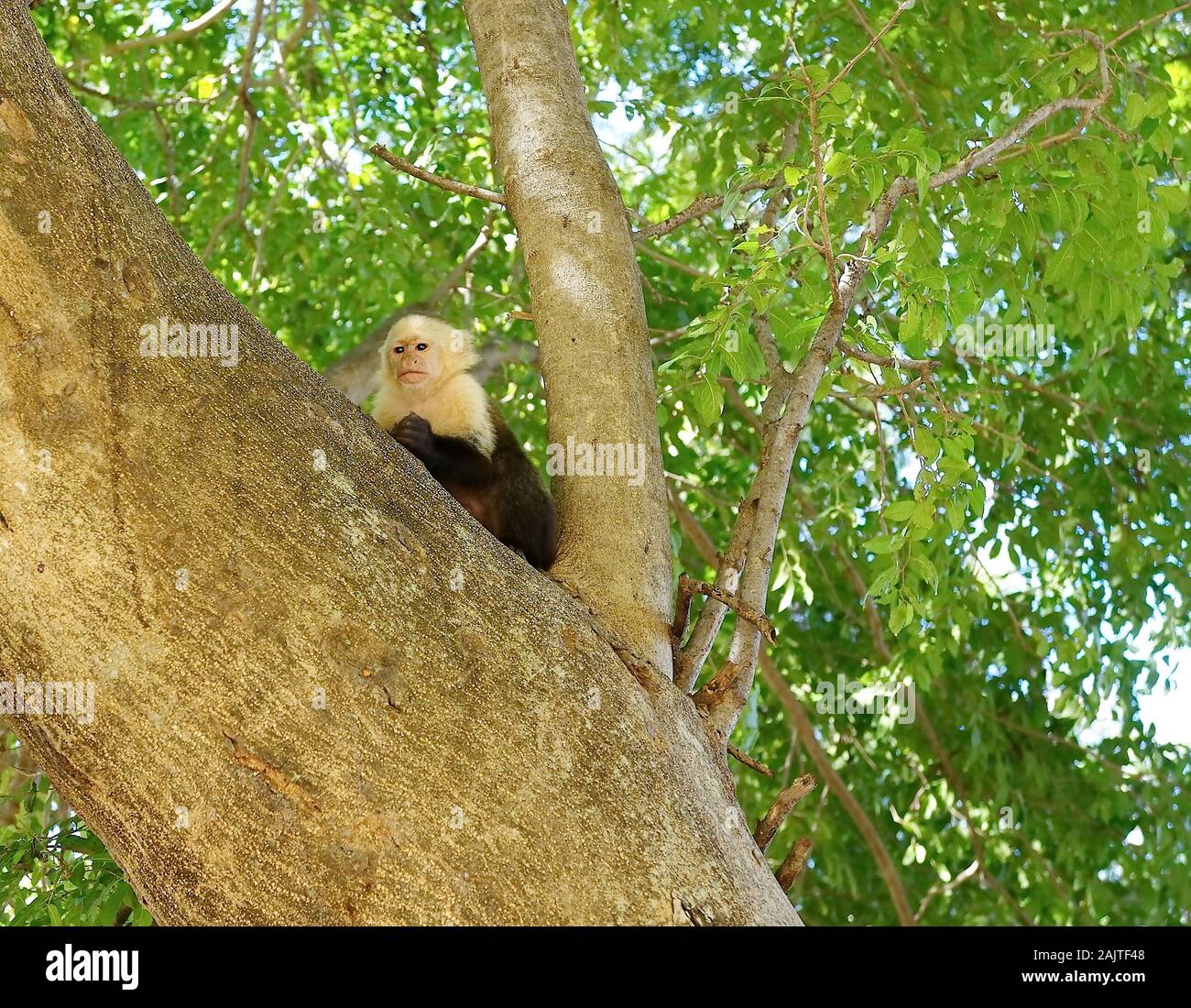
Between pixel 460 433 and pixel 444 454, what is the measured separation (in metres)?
0.27

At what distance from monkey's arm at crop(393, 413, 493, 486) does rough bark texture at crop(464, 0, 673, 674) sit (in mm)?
719

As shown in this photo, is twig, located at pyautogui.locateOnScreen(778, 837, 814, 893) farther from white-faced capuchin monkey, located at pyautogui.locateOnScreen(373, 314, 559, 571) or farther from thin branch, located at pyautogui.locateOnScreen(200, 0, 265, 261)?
thin branch, located at pyautogui.locateOnScreen(200, 0, 265, 261)

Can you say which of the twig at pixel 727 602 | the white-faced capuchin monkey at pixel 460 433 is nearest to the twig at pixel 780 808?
the twig at pixel 727 602

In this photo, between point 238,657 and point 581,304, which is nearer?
point 238,657

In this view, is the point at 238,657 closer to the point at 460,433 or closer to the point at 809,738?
the point at 460,433

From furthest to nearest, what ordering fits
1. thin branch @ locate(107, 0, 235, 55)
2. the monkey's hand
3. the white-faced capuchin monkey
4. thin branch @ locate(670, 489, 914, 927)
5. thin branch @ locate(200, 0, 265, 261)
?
thin branch @ locate(107, 0, 235, 55)
thin branch @ locate(200, 0, 265, 261)
thin branch @ locate(670, 489, 914, 927)
the white-faced capuchin monkey
the monkey's hand

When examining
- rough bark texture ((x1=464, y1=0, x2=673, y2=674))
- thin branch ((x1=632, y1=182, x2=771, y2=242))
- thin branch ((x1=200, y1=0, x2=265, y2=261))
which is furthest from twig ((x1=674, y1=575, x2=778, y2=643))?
thin branch ((x1=200, y1=0, x2=265, y2=261))

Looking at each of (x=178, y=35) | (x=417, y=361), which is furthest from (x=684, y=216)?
(x=178, y=35)

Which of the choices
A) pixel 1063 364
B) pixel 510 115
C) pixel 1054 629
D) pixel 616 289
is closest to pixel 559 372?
pixel 616 289

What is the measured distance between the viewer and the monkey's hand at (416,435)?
11.5 ft

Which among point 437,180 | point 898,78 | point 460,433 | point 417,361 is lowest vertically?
point 460,433

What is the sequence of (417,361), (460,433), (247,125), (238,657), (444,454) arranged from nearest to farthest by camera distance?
1. (238,657)
2. (444,454)
3. (460,433)
4. (417,361)
5. (247,125)

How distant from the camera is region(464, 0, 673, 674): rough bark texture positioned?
2.55 metres

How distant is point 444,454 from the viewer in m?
3.64
